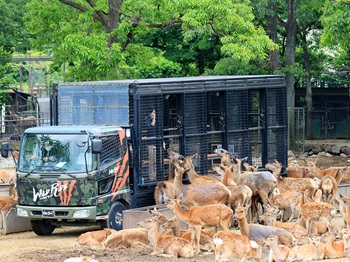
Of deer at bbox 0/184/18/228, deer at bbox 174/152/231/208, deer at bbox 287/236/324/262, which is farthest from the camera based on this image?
deer at bbox 0/184/18/228

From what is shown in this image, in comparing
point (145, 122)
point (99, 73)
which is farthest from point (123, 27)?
point (145, 122)

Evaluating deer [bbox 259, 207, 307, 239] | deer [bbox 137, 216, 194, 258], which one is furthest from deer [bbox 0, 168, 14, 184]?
deer [bbox 259, 207, 307, 239]

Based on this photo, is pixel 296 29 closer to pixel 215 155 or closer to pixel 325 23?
pixel 325 23

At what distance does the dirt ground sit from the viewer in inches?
563

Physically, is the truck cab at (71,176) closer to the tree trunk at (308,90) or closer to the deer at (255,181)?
the deer at (255,181)

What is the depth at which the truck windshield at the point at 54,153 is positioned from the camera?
54.4ft

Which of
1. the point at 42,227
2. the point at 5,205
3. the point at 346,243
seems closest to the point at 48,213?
the point at 42,227

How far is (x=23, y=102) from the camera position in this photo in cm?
4325

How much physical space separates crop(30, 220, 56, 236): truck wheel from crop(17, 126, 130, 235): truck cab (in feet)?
0.36

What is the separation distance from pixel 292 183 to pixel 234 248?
6.08 meters

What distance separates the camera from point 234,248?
1355cm

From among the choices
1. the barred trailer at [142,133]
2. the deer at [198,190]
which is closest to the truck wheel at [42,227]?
the barred trailer at [142,133]

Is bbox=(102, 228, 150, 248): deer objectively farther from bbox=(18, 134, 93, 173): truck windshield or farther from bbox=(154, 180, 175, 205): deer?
bbox=(154, 180, 175, 205): deer

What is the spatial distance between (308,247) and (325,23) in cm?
1593
